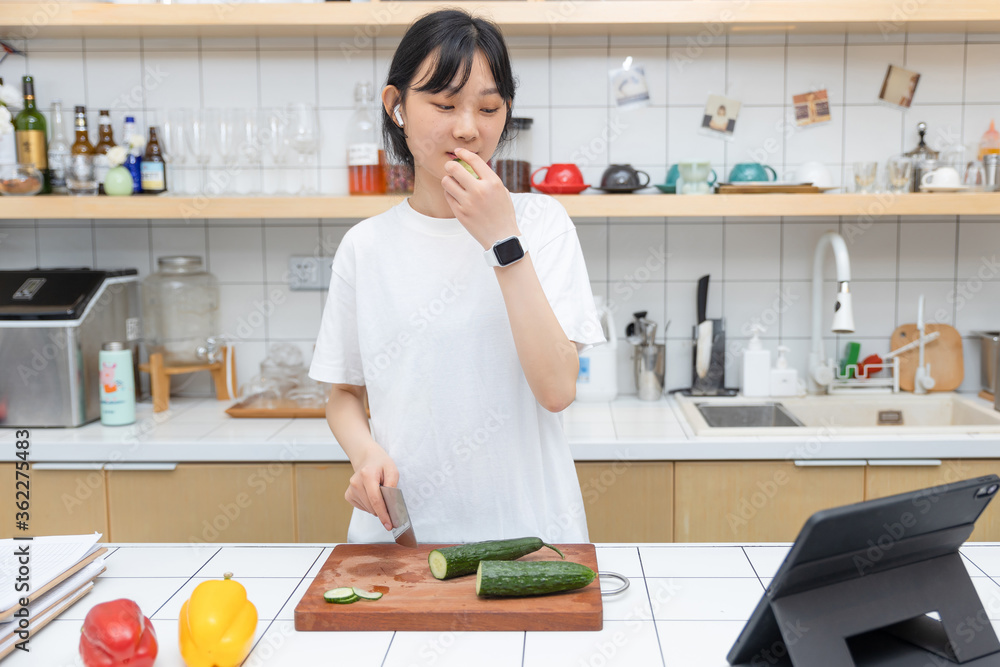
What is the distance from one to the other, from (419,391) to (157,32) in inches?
63.9

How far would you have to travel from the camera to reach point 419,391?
1.28 meters

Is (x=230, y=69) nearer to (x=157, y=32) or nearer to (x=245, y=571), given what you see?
(x=157, y=32)

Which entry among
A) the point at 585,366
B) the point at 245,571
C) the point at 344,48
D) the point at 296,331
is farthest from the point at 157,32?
the point at 245,571

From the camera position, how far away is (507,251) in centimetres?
108

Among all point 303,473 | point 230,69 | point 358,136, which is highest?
point 230,69

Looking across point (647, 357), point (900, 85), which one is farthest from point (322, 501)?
point (900, 85)

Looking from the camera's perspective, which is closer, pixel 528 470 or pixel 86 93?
pixel 528 470

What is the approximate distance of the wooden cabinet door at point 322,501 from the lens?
6.55ft

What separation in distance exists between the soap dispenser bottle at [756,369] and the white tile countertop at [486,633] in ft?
3.72

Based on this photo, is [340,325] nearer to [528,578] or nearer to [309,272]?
[528,578]

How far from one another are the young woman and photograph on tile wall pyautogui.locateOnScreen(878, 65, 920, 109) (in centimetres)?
154

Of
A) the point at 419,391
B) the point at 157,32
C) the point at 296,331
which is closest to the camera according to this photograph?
the point at 419,391

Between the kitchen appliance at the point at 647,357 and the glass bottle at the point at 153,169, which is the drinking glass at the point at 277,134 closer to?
the glass bottle at the point at 153,169

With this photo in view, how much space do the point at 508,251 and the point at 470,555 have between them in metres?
0.39
